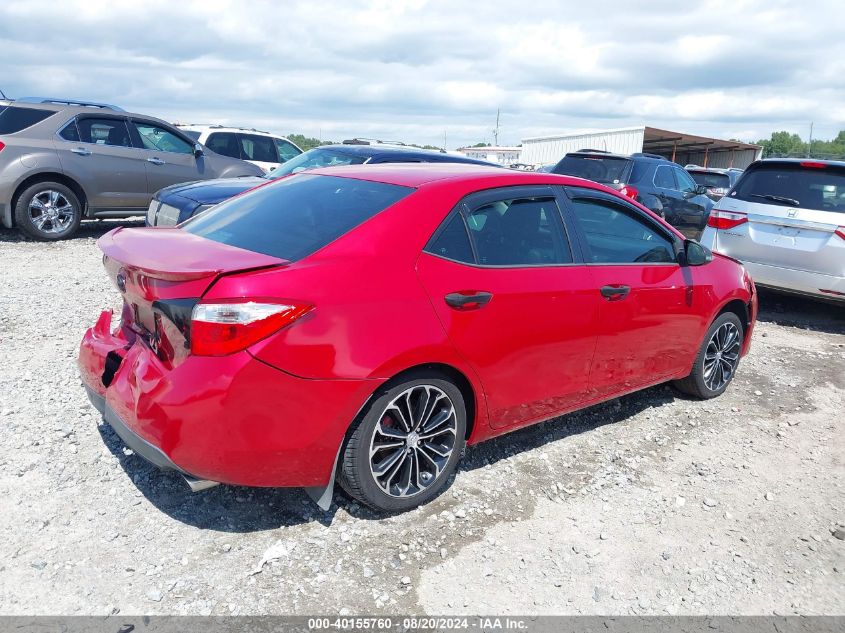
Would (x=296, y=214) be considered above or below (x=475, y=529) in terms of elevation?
above

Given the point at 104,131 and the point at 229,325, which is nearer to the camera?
the point at 229,325

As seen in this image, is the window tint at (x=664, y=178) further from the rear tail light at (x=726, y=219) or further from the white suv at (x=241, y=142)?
the white suv at (x=241, y=142)

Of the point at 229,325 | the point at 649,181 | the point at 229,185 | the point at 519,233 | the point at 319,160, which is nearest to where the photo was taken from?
the point at 229,325

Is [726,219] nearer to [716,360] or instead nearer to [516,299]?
[716,360]

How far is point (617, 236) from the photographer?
4.28 meters

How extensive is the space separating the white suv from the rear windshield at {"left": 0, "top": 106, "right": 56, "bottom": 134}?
328cm

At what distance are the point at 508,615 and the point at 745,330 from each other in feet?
11.7

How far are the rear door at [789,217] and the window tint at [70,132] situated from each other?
8383mm

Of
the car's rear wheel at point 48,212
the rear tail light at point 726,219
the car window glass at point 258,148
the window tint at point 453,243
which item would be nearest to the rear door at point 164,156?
the car's rear wheel at point 48,212

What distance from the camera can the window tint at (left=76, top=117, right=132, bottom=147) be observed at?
389 inches

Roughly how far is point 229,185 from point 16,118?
12.9 ft

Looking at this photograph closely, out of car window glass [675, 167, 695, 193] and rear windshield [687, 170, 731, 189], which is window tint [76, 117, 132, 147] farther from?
rear windshield [687, 170, 731, 189]

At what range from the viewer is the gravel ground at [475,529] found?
9.35ft

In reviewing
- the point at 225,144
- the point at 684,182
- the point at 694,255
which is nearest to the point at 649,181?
the point at 684,182
